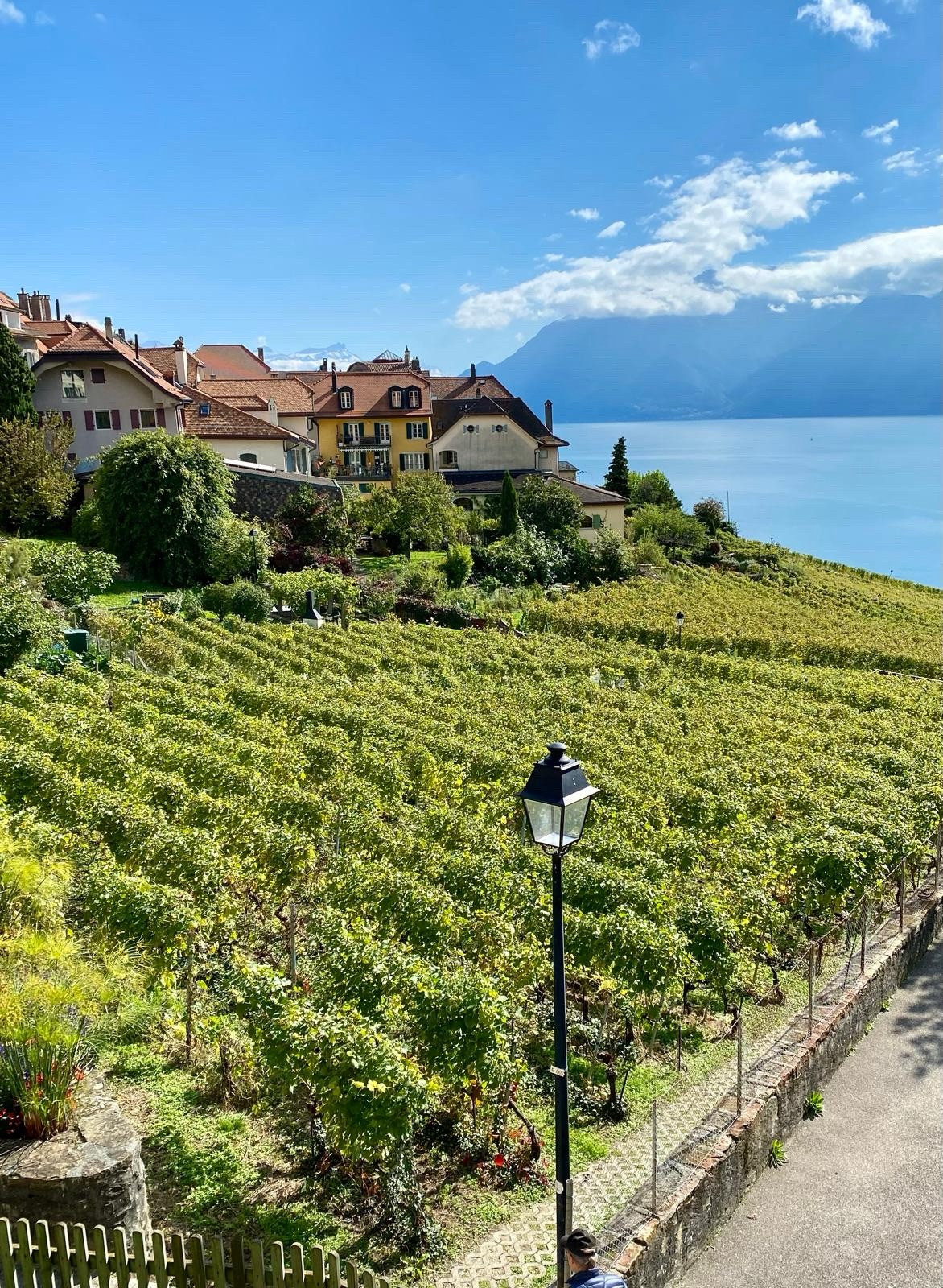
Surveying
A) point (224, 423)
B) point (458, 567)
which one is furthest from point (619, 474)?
point (458, 567)

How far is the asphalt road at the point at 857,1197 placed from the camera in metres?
8.00

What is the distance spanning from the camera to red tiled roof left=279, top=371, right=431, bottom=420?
2670 inches

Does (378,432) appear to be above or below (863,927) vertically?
above

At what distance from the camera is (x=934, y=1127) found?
9922mm

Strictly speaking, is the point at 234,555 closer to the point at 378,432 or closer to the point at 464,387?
the point at 378,432

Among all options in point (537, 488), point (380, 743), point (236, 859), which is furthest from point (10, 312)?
point (236, 859)

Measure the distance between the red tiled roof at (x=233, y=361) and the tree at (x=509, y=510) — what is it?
38.4 meters

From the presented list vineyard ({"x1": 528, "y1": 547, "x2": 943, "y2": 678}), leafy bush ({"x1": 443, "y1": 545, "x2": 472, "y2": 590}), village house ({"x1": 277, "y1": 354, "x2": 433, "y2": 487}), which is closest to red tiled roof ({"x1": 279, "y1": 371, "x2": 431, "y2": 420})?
village house ({"x1": 277, "y1": 354, "x2": 433, "y2": 487})

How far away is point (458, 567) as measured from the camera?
147 feet

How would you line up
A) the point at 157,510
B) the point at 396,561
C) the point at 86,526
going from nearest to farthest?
the point at 157,510 → the point at 86,526 → the point at 396,561

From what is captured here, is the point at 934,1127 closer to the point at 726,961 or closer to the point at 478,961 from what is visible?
the point at 726,961

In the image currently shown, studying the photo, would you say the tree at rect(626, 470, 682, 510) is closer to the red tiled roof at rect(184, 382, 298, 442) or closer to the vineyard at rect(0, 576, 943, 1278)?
the red tiled roof at rect(184, 382, 298, 442)

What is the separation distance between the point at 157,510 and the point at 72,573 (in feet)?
24.7

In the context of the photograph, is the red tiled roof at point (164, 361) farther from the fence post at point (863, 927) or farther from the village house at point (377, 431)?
the fence post at point (863, 927)
